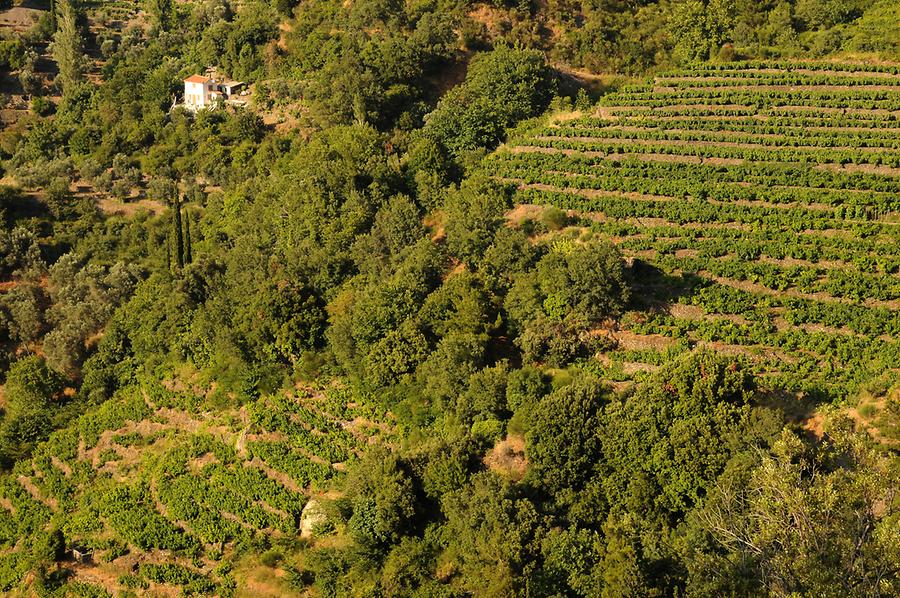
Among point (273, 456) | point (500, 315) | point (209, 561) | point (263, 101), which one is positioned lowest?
point (209, 561)

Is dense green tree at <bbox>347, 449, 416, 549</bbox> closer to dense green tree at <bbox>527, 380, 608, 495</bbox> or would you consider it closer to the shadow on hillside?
dense green tree at <bbox>527, 380, 608, 495</bbox>

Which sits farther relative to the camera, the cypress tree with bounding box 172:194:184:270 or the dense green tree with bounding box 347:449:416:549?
the cypress tree with bounding box 172:194:184:270

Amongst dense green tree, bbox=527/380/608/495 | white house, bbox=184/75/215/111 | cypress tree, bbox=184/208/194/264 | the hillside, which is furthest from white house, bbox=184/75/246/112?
dense green tree, bbox=527/380/608/495

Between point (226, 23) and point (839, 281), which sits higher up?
point (226, 23)

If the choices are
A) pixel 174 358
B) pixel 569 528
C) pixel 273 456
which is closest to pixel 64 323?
pixel 174 358

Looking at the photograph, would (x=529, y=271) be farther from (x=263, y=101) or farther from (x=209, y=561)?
(x=263, y=101)

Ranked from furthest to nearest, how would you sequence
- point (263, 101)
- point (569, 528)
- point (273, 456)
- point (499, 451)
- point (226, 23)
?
point (226, 23) → point (263, 101) → point (273, 456) → point (499, 451) → point (569, 528)

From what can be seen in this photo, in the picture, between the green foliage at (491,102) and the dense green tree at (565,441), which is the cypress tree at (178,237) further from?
the dense green tree at (565,441)
